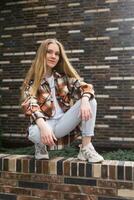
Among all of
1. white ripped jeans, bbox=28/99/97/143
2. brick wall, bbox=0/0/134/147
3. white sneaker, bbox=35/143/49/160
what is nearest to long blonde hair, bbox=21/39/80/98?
white ripped jeans, bbox=28/99/97/143

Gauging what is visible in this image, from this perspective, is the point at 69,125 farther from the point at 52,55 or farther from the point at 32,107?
the point at 52,55

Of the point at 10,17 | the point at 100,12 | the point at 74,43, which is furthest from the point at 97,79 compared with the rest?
the point at 10,17

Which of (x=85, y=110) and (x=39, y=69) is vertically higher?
(x=39, y=69)

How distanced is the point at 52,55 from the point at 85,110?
0.52 m

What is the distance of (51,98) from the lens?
260cm

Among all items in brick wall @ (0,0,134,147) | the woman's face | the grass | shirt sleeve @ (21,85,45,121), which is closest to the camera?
shirt sleeve @ (21,85,45,121)

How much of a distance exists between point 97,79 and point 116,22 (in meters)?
0.93

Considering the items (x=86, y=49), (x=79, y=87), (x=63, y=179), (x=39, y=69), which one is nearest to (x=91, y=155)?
(x=63, y=179)

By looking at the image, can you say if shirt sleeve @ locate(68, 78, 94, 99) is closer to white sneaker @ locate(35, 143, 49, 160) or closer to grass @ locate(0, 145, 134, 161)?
white sneaker @ locate(35, 143, 49, 160)

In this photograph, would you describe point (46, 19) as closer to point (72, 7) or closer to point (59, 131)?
point (72, 7)

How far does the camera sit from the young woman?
2.42 metres

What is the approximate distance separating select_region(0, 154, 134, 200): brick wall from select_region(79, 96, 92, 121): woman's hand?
0.35 m

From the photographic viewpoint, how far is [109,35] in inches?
221

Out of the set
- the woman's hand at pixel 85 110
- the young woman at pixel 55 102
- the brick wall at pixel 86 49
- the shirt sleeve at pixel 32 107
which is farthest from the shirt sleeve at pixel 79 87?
the brick wall at pixel 86 49
